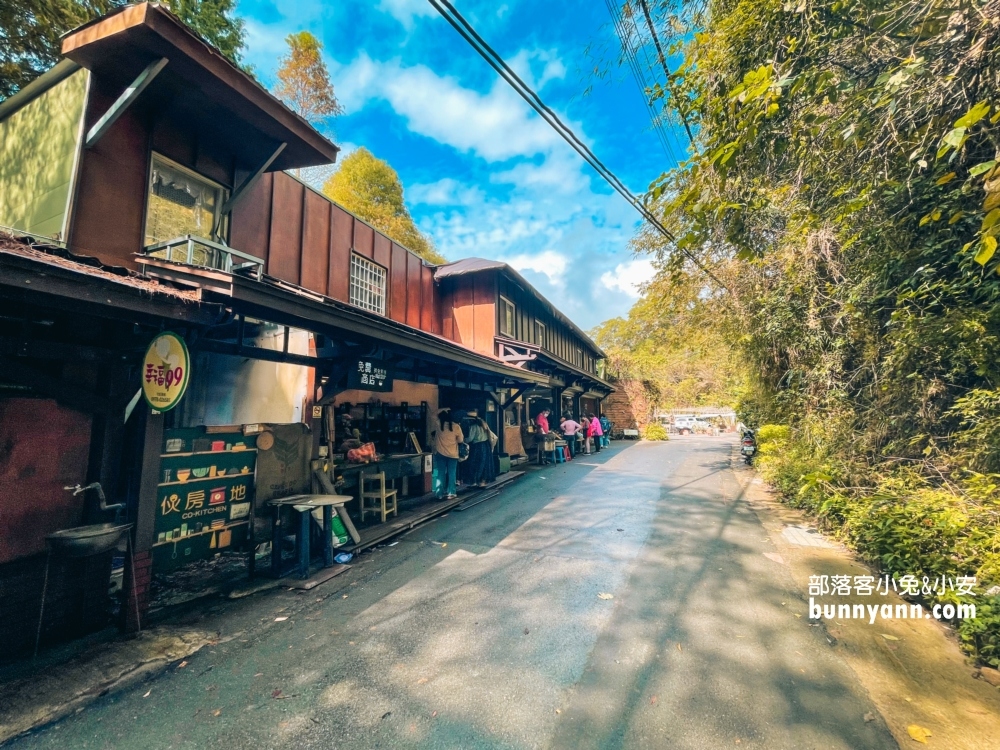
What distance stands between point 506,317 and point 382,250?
4.94 m

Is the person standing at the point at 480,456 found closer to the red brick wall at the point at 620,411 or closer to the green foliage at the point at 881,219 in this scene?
the green foliage at the point at 881,219

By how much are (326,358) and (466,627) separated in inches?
165

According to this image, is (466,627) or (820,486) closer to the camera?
(466,627)

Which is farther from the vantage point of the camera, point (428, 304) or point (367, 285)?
point (428, 304)

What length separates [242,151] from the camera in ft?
20.4

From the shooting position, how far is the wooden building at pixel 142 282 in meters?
3.51

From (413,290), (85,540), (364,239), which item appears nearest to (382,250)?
(364,239)

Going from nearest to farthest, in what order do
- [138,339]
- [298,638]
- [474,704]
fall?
1. [474,704]
2. [298,638]
3. [138,339]

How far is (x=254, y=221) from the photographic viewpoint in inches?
267

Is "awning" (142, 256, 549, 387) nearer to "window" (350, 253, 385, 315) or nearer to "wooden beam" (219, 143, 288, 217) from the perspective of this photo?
"wooden beam" (219, 143, 288, 217)

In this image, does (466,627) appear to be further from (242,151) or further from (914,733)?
(242,151)

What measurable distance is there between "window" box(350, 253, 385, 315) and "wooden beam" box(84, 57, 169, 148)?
4.46 m

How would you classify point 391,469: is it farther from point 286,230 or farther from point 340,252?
point 286,230

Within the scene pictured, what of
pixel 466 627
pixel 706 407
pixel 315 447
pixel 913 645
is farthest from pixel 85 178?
pixel 706 407
